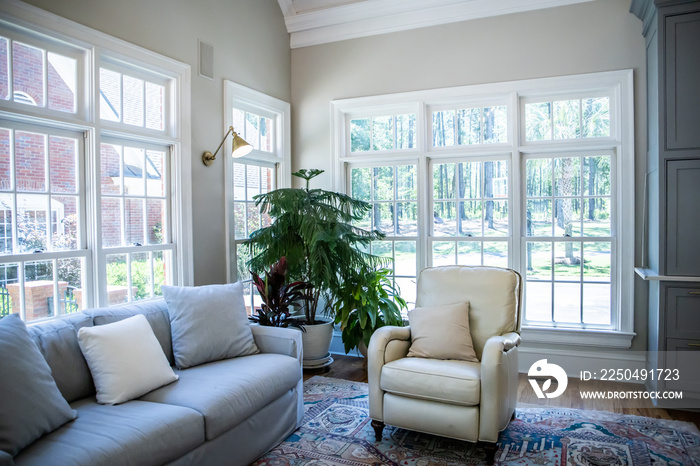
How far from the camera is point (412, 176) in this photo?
182 inches

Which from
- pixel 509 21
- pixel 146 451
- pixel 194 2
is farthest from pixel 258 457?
pixel 509 21

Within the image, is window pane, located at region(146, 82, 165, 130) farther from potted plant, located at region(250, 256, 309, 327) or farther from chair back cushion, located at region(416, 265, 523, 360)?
chair back cushion, located at region(416, 265, 523, 360)

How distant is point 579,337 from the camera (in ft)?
13.2

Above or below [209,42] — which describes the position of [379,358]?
below

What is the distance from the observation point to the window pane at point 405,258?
4.64 meters

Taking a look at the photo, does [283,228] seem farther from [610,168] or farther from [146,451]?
[610,168]

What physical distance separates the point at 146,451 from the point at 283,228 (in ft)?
7.51

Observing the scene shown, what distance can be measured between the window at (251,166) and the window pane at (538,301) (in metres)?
2.43

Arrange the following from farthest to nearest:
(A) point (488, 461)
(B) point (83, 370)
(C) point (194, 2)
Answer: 1. (C) point (194, 2)
2. (A) point (488, 461)
3. (B) point (83, 370)

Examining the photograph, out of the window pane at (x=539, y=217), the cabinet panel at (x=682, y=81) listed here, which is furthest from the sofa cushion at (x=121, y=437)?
the cabinet panel at (x=682, y=81)

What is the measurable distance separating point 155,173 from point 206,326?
127cm

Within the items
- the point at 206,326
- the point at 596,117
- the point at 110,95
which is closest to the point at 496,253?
the point at 596,117

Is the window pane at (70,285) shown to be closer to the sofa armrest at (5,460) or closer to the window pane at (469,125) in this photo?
the sofa armrest at (5,460)

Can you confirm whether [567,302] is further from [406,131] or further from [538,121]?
[406,131]
